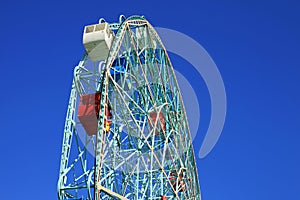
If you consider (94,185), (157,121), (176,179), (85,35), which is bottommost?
(94,185)

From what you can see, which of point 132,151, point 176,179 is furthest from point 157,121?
point 176,179

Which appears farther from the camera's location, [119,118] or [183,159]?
[183,159]

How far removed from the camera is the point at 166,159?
32594 mm

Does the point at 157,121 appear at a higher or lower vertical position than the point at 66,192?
higher

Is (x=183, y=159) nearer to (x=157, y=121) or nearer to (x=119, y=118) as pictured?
(x=157, y=121)

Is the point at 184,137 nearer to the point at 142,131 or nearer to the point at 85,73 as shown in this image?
the point at 142,131

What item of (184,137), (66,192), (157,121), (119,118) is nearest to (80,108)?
(119,118)

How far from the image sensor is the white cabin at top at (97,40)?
26312mm

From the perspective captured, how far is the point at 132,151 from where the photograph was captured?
28953mm

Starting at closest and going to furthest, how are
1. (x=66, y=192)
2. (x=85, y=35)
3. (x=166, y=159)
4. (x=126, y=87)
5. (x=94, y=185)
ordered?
(x=94, y=185) < (x=66, y=192) < (x=85, y=35) < (x=126, y=87) < (x=166, y=159)

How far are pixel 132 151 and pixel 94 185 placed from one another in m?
8.31

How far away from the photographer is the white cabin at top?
86.3 ft

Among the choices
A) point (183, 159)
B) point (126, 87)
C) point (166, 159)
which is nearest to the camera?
point (126, 87)

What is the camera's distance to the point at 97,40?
2628cm
